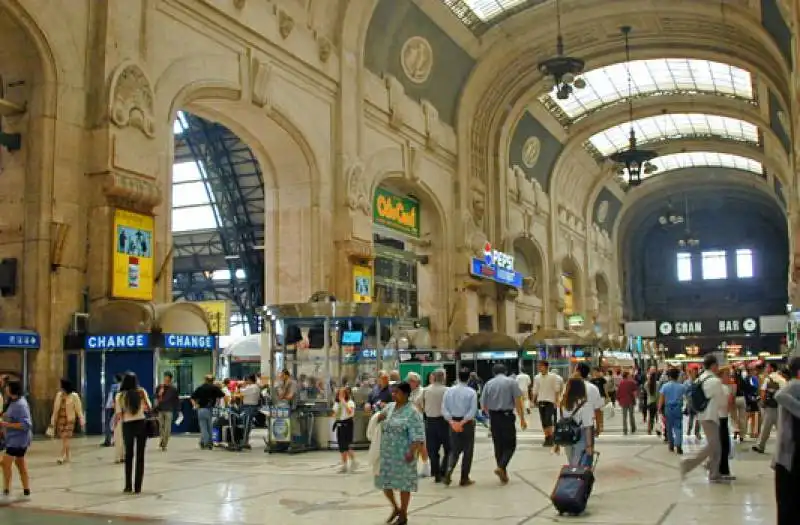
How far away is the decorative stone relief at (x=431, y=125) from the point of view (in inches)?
1168

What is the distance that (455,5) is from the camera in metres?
28.7

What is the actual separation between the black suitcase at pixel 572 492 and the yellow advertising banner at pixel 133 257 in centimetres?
1024

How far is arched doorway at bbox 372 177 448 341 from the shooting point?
2927cm

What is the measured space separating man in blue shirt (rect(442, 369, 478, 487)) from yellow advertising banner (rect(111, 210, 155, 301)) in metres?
7.92

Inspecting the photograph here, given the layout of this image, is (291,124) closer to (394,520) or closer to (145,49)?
(145,49)

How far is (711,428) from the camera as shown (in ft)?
32.4

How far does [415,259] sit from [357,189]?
A: 7797mm

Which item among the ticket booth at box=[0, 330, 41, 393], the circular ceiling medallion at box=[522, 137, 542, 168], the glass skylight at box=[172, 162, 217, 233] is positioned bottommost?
the ticket booth at box=[0, 330, 41, 393]

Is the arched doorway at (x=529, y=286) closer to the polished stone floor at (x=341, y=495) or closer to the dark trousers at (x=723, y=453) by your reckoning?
the polished stone floor at (x=341, y=495)

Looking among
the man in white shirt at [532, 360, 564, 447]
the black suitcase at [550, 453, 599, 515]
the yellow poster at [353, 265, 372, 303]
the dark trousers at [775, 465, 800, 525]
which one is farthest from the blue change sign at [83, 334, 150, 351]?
the dark trousers at [775, 465, 800, 525]

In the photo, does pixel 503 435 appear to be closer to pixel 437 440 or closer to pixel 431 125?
pixel 437 440

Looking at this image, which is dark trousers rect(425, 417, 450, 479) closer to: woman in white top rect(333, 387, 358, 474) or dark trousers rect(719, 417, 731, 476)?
woman in white top rect(333, 387, 358, 474)

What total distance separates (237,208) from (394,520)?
3379 centimetres

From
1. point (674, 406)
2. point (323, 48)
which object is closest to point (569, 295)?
point (323, 48)
